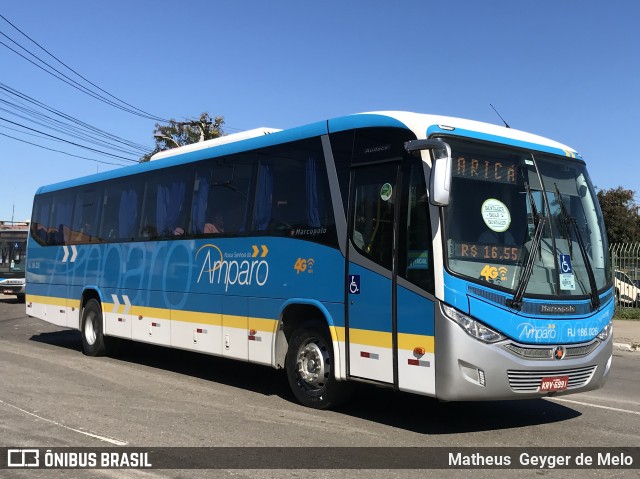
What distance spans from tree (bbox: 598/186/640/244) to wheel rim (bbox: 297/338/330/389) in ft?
136

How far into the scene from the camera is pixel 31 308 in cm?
1612

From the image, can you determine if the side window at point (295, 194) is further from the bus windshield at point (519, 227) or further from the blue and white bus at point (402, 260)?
the bus windshield at point (519, 227)

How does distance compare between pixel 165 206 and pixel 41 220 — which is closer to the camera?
pixel 165 206

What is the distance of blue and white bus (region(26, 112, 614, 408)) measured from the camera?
671 centimetres

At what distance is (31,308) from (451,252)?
12.5m

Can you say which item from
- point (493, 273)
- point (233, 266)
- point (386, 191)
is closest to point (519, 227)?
point (493, 273)

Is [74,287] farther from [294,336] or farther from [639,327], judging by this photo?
Answer: [639,327]

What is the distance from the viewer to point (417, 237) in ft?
23.0

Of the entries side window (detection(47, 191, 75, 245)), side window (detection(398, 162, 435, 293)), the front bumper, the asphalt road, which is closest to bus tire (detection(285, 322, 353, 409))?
the asphalt road

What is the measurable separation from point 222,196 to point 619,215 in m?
41.8

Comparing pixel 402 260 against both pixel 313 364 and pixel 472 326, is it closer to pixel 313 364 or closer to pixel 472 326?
pixel 472 326

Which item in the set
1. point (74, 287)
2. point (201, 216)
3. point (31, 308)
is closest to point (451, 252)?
point (201, 216)

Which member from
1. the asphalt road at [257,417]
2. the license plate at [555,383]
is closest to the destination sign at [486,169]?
the license plate at [555,383]

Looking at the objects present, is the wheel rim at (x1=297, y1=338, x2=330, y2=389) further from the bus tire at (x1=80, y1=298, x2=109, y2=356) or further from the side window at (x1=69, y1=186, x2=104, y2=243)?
the side window at (x1=69, y1=186, x2=104, y2=243)
